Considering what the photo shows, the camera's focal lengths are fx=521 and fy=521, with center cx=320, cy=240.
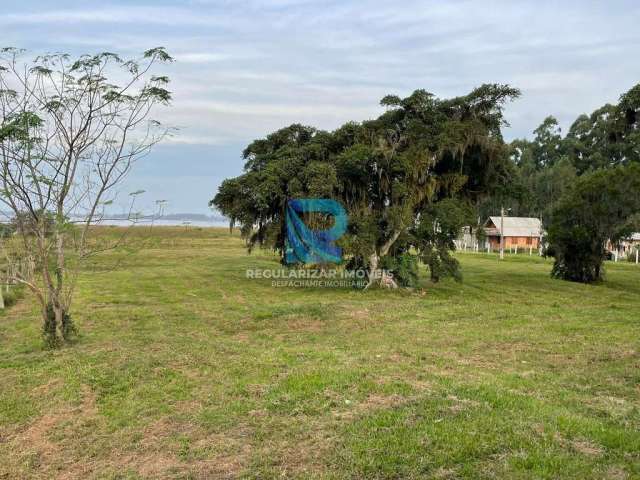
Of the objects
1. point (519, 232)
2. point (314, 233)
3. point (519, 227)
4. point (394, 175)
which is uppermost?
point (394, 175)

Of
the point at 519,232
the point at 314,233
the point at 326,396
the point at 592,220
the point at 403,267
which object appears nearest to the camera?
the point at 326,396

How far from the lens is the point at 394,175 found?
1775cm

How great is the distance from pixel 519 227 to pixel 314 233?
4319cm

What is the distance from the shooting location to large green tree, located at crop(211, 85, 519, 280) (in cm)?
1697

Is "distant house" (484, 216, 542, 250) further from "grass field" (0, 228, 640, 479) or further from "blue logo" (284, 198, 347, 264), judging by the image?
"grass field" (0, 228, 640, 479)

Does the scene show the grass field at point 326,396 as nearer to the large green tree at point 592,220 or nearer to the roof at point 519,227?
the large green tree at point 592,220

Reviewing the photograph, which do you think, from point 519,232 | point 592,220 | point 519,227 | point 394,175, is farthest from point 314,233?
point 519,227

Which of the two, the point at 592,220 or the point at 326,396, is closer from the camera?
the point at 326,396

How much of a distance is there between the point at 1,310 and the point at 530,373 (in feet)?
46.1

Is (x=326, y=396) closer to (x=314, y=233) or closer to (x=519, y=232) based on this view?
(x=314, y=233)

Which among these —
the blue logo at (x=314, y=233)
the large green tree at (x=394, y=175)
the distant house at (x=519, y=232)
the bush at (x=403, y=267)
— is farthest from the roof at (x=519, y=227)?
the blue logo at (x=314, y=233)

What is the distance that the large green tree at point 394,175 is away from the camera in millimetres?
16969

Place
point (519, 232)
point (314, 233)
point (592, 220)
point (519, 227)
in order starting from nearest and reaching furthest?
point (314, 233), point (592, 220), point (519, 232), point (519, 227)

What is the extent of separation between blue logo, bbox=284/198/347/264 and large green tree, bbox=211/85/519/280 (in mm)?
319
